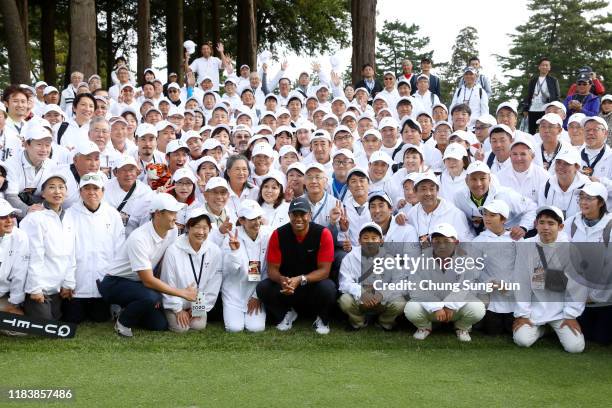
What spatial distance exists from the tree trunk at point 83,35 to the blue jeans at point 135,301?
8.55m

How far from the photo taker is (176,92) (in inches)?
561

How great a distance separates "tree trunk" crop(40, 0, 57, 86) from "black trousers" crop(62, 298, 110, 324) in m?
19.7

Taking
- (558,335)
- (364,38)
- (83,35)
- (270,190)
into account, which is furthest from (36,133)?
(364,38)

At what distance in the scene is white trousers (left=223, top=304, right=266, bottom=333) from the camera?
663cm

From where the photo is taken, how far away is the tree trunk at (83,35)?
13.7m

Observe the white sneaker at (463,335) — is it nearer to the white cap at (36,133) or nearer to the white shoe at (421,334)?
the white shoe at (421,334)

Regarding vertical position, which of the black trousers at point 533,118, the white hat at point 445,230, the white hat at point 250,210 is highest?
the black trousers at point 533,118

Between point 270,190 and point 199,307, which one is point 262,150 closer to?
point 270,190

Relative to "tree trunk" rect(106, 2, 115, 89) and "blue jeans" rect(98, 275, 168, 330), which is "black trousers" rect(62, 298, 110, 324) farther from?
"tree trunk" rect(106, 2, 115, 89)

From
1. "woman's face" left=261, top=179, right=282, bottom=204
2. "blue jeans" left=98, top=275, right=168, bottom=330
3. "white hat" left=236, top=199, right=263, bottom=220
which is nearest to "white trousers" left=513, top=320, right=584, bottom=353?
"white hat" left=236, top=199, right=263, bottom=220

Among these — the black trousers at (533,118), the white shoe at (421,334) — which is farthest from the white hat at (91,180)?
the black trousers at (533,118)

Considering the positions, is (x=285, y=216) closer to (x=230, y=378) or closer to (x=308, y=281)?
(x=308, y=281)

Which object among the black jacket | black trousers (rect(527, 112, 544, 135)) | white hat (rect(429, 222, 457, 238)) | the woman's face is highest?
the black jacket

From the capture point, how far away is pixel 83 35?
13.8 meters
